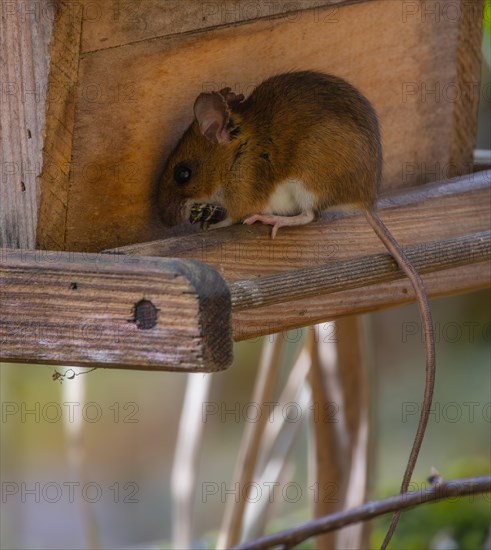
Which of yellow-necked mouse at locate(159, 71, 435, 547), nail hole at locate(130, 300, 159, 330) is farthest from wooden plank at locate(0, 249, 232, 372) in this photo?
yellow-necked mouse at locate(159, 71, 435, 547)

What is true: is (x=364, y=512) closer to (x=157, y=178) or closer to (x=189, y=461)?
(x=157, y=178)

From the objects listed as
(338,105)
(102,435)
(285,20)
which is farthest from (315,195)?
(102,435)

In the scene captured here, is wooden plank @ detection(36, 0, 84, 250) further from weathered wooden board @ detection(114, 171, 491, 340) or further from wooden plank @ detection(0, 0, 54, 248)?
weathered wooden board @ detection(114, 171, 491, 340)

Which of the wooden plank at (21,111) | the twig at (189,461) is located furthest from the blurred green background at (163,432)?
the wooden plank at (21,111)

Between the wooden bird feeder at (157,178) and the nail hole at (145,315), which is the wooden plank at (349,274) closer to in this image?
the wooden bird feeder at (157,178)

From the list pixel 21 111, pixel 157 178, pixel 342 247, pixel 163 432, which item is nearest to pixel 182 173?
pixel 157 178

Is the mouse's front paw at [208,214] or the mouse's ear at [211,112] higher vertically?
the mouse's ear at [211,112]
